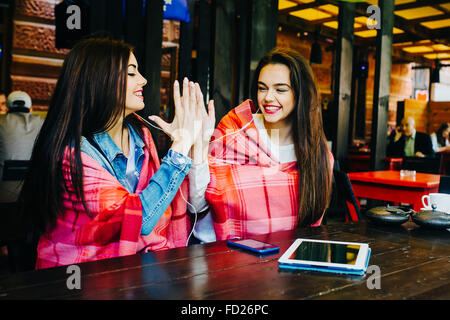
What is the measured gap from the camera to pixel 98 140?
5.18 feet

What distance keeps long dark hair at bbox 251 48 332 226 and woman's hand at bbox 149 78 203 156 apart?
61cm

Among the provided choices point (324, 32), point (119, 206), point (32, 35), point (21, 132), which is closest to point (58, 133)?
point (119, 206)

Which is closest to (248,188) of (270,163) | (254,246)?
(270,163)

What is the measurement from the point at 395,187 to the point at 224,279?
108 inches

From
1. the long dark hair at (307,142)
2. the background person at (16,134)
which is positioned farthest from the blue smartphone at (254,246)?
the background person at (16,134)

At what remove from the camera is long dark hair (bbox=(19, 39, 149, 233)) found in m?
1.40

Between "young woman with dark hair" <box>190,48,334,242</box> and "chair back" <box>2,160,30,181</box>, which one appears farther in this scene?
"chair back" <box>2,160,30,181</box>

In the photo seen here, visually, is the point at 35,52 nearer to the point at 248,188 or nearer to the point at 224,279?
the point at 248,188

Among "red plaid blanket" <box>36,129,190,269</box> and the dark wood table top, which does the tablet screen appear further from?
"red plaid blanket" <box>36,129,190,269</box>

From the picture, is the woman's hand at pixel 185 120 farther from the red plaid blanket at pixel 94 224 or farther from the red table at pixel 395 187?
the red table at pixel 395 187

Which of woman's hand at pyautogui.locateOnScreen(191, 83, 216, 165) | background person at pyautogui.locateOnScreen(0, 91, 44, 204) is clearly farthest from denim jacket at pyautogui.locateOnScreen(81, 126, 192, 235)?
background person at pyautogui.locateOnScreen(0, 91, 44, 204)

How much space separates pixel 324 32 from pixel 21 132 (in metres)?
7.73

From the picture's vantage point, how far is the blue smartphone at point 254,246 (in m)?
1.21

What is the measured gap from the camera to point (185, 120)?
5.09ft
